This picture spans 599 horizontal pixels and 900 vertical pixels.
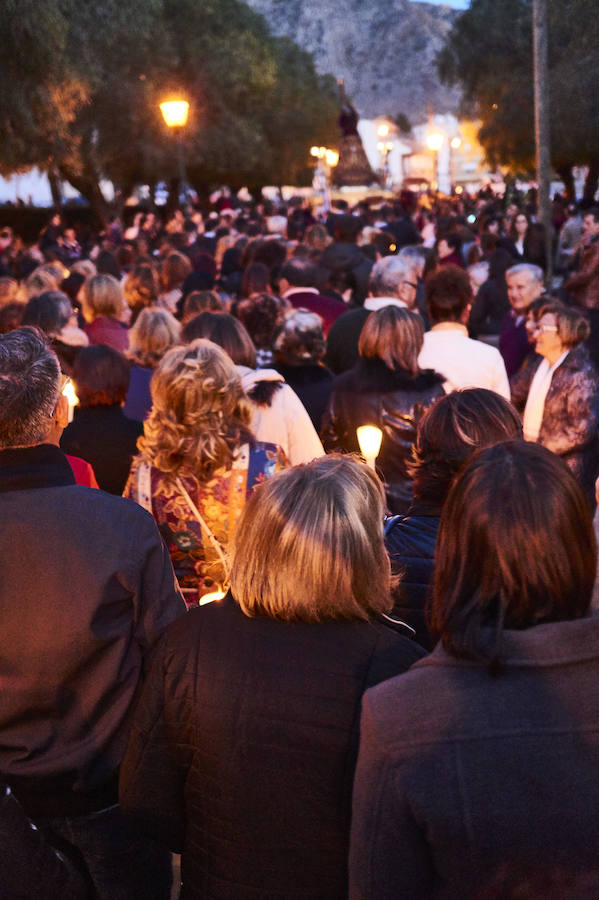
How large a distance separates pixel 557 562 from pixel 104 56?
2473 cm

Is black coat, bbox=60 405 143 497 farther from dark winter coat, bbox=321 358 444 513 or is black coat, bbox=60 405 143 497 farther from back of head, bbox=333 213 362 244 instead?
back of head, bbox=333 213 362 244

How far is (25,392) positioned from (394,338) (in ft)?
6.75

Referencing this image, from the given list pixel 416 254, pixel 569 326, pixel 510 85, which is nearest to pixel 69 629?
pixel 569 326

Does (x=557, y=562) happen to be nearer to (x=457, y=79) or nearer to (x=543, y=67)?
(x=543, y=67)

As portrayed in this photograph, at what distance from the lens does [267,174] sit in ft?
128

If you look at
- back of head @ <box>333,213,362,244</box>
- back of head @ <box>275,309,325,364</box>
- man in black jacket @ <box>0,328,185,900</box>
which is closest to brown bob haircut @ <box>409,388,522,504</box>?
man in black jacket @ <box>0,328,185,900</box>

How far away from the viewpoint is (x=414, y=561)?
2730 mm

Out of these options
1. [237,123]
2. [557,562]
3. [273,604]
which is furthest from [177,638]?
[237,123]

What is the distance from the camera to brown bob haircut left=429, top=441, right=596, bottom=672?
166cm

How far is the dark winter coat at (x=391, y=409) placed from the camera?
4.14 m

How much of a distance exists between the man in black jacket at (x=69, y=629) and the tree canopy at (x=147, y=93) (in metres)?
12.9

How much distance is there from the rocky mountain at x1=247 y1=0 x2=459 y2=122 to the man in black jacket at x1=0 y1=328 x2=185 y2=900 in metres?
180

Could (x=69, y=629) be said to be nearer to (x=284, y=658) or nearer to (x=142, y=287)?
(x=284, y=658)

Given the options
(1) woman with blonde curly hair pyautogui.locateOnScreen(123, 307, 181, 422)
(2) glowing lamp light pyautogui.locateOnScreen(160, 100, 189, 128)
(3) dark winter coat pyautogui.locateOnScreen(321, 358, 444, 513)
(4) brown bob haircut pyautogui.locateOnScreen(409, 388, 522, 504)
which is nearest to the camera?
(4) brown bob haircut pyautogui.locateOnScreen(409, 388, 522, 504)
